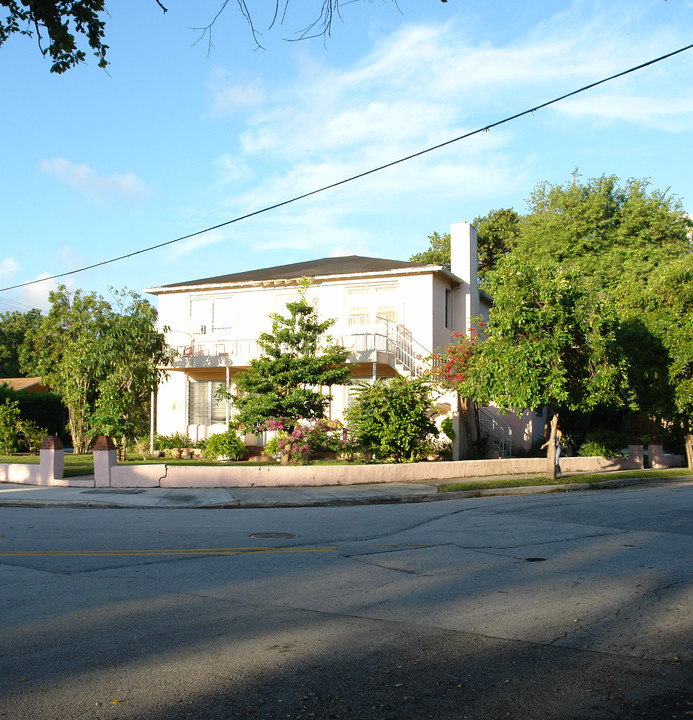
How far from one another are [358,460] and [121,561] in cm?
1354

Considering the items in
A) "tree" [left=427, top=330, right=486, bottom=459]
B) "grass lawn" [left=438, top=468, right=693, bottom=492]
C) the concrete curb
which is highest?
"tree" [left=427, top=330, right=486, bottom=459]

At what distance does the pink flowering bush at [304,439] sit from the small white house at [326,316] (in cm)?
350

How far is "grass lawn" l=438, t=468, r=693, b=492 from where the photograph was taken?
59.6ft

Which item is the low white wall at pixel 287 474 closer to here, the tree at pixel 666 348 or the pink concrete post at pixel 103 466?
the pink concrete post at pixel 103 466

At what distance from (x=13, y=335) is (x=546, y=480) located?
47963 millimetres

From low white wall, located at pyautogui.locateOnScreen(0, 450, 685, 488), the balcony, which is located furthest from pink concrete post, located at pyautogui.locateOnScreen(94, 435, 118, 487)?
the balcony

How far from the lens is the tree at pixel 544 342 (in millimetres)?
18656

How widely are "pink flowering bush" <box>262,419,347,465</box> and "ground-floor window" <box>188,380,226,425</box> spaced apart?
692 centimetres

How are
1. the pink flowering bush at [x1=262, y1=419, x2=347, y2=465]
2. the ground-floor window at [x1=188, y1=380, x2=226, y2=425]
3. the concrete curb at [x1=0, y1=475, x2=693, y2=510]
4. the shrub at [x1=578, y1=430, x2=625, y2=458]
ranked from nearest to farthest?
the concrete curb at [x1=0, y1=475, x2=693, y2=510]
the pink flowering bush at [x1=262, y1=419, x2=347, y2=465]
the shrub at [x1=578, y1=430, x2=625, y2=458]
the ground-floor window at [x1=188, y1=380, x2=226, y2=425]

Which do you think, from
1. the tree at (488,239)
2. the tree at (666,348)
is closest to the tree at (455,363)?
the tree at (666,348)

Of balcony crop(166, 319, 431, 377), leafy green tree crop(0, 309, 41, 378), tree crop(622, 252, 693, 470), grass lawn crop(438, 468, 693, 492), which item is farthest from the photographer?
leafy green tree crop(0, 309, 41, 378)

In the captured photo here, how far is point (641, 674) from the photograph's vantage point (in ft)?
16.5

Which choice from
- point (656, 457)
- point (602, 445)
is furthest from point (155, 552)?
point (656, 457)

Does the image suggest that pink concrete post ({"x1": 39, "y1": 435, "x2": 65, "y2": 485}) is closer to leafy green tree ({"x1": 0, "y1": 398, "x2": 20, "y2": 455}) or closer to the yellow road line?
the yellow road line
